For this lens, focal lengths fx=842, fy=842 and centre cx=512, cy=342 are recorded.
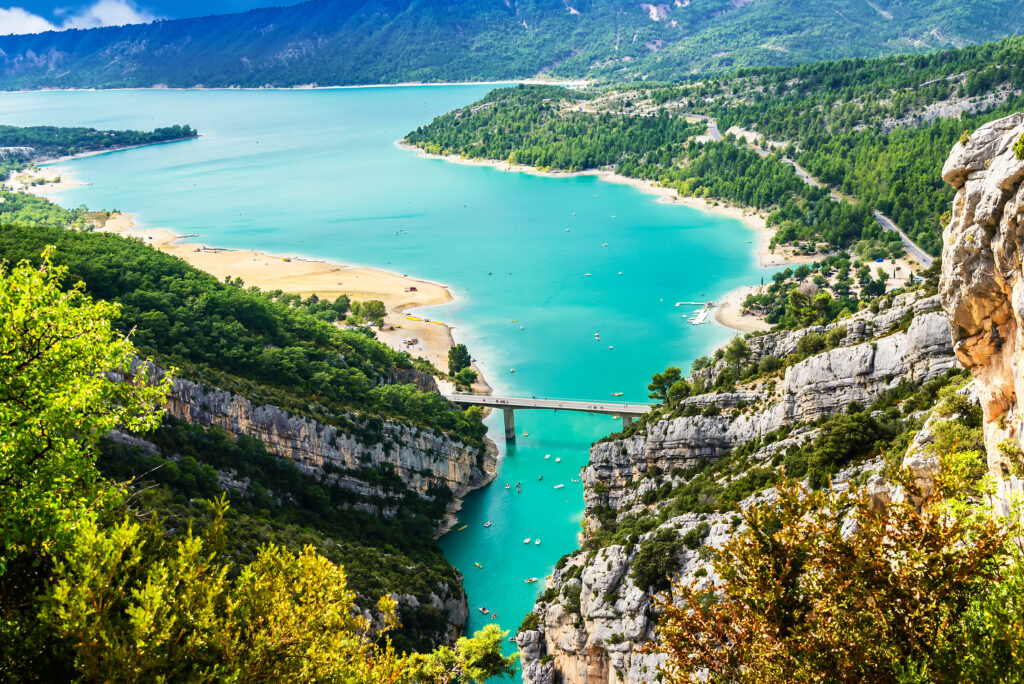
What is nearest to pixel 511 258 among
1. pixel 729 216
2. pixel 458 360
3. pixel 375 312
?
pixel 375 312

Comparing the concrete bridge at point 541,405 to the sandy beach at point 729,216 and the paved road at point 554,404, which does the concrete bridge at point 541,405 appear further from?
the sandy beach at point 729,216

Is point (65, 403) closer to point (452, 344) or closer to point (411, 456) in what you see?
point (411, 456)

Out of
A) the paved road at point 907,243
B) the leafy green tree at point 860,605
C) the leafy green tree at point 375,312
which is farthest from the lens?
the paved road at point 907,243

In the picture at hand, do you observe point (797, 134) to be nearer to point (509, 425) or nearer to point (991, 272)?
point (509, 425)

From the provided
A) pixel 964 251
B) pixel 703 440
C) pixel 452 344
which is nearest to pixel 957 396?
pixel 964 251

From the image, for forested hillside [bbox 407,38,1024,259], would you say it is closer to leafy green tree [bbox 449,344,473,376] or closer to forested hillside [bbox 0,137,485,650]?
leafy green tree [bbox 449,344,473,376]

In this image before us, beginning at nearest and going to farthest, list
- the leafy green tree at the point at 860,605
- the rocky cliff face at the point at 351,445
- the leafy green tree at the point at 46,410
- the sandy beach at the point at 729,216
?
the leafy green tree at the point at 860,605
the leafy green tree at the point at 46,410
the rocky cliff face at the point at 351,445
the sandy beach at the point at 729,216

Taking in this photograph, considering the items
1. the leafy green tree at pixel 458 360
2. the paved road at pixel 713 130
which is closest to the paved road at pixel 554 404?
the leafy green tree at pixel 458 360

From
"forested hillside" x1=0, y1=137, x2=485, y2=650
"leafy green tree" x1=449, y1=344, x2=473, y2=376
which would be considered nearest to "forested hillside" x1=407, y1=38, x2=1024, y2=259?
"leafy green tree" x1=449, y1=344, x2=473, y2=376
